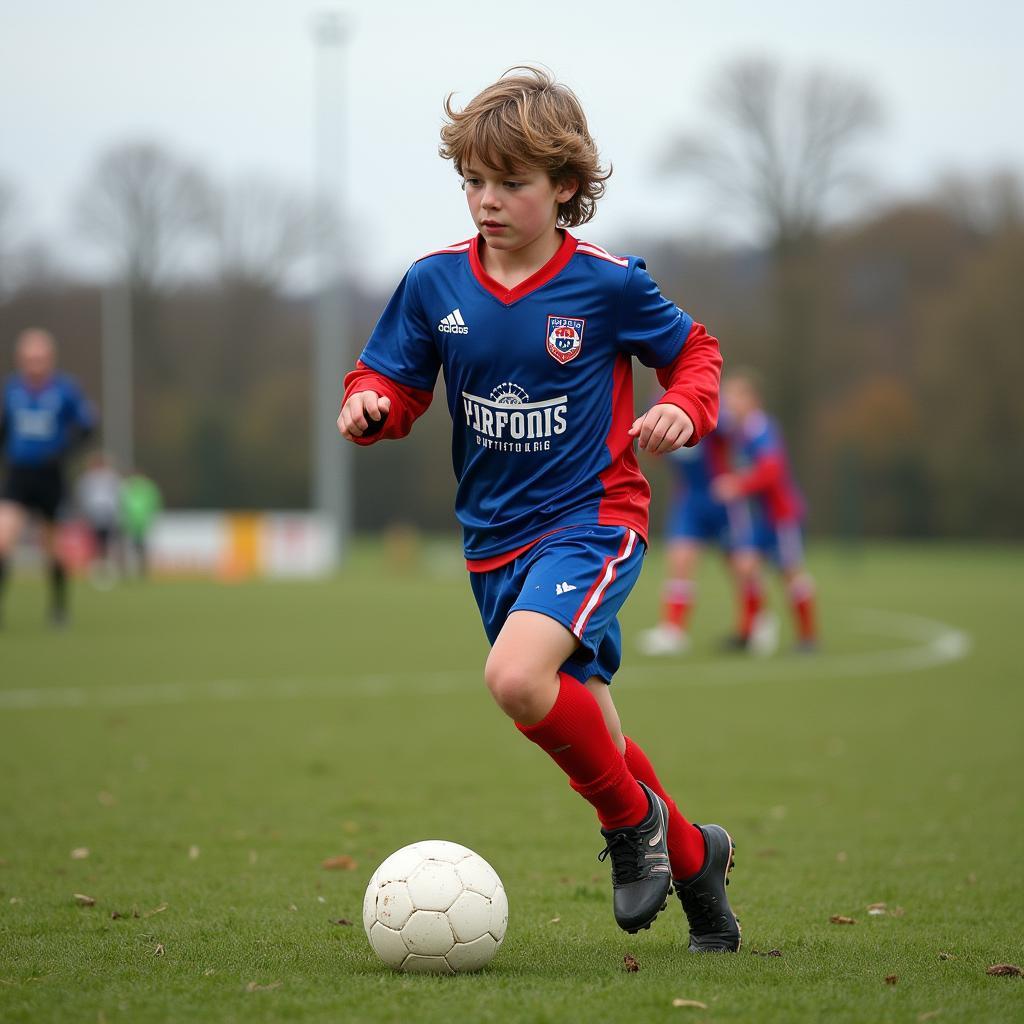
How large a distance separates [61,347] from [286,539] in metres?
15.8

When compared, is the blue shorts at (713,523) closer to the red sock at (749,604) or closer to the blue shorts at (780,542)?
the blue shorts at (780,542)

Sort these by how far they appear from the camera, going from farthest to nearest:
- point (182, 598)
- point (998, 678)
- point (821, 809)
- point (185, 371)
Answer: point (185, 371) → point (182, 598) → point (998, 678) → point (821, 809)

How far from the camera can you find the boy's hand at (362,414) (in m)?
3.72

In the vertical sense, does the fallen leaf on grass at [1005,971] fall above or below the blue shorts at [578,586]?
below

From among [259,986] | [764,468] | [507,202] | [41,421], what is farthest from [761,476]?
[259,986]

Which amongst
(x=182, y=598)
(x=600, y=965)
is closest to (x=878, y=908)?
(x=600, y=965)

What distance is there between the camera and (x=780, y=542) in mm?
12242

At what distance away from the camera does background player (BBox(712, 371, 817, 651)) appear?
1204 centimetres

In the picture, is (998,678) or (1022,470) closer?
(998,678)

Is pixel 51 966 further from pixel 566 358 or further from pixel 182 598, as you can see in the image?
pixel 182 598

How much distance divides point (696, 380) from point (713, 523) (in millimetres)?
8777

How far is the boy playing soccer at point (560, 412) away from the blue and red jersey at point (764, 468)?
8.15m

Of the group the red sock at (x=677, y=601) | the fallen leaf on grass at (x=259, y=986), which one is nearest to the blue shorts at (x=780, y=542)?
the red sock at (x=677, y=601)

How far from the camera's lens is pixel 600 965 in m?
3.54
